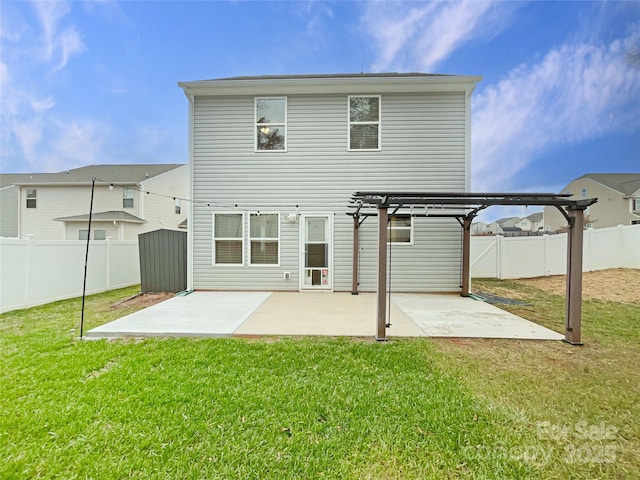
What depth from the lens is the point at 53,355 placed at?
143 inches

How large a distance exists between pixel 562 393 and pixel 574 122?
21.7 meters

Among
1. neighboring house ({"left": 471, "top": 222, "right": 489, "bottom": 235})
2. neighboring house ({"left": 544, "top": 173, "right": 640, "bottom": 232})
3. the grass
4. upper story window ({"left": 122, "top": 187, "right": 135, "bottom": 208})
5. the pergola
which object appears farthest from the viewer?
neighboring house ({"left": 471, "top": 222, "right": 489, "bottom": 235})

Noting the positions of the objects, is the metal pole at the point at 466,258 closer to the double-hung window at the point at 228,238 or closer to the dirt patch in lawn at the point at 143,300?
the double-hung window at the point at 228,238

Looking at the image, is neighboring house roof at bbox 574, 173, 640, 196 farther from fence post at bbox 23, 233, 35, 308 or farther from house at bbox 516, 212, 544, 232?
fence post at bbox 23, 233, 35, 308

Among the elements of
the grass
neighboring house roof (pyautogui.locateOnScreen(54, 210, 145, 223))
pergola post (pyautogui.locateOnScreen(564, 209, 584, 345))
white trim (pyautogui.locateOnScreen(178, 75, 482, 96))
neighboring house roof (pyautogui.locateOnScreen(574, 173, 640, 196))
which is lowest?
the grass

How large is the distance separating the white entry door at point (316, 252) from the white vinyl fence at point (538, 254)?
5766mm

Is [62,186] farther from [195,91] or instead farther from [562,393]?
[562,393]

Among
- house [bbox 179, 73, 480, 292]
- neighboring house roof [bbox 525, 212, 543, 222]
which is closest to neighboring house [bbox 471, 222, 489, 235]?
neighboring house roof [bbox 525, 212, 543, 222]

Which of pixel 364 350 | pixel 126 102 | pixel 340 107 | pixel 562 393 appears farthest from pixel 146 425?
pixel 126 102

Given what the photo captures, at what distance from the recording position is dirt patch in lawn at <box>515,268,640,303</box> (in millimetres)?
7302

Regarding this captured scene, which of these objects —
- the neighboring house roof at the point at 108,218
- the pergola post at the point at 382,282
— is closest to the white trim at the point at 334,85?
the pergola post at the point at 382,282

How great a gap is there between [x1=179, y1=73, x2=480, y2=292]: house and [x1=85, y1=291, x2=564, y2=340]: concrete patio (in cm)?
98

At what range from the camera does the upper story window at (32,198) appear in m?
16.1

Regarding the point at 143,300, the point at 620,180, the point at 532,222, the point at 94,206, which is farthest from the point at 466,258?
the point at 532,222
